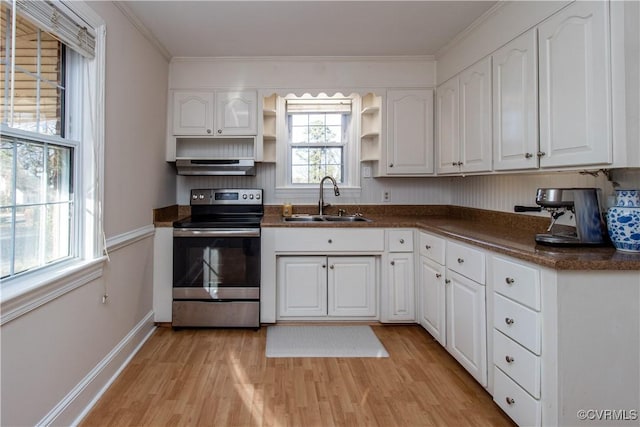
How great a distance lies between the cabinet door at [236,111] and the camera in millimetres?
3236

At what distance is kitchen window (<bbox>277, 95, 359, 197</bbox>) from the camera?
143 inches

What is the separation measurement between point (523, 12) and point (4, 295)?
283 cm

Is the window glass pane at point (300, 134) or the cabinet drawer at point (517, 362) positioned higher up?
the window glass pane at point (300, 134)

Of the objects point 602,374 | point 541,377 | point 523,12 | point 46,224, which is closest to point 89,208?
point 46,224

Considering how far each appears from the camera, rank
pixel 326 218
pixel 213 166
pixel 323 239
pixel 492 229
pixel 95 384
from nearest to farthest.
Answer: pixel 95 384 → pixel 492 229 → pixel 323 239 → pixel 213 166 → pixel 326 218

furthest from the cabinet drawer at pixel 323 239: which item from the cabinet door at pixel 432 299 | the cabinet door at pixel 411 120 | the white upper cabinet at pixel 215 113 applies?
the white upper cabinet at pixel 215 113

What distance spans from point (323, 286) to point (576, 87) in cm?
213

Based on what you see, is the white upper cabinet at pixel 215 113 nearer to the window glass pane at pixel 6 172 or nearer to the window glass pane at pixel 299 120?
the window glass pane at pixel 299 120

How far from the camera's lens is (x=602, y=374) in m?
1.46

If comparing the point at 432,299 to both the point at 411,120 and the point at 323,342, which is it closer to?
the point at 323,342

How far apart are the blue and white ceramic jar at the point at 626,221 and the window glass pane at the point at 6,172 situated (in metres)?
2.58

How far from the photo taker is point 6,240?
1.44 meters

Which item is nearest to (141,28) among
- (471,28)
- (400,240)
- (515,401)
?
(471,28)

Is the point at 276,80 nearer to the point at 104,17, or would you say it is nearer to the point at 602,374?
the point at 104,17
